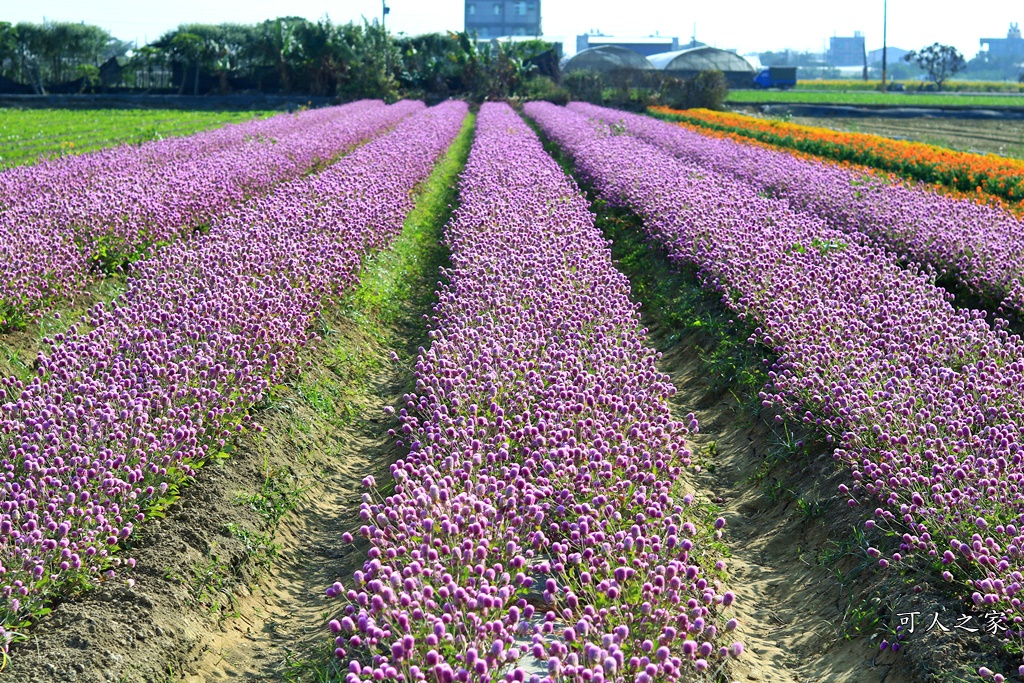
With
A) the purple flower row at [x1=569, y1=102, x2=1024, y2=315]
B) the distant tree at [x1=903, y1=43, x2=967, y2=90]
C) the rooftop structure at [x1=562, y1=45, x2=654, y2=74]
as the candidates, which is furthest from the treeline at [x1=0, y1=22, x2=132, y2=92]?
the distant tree at [x1=903, y1=43, x2=967, y2=90]

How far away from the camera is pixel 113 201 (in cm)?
1209

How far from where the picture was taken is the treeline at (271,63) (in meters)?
53.0

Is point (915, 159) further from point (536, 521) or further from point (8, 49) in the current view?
point (8, 49)

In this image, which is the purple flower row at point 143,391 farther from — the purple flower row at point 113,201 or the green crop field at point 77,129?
the green crop field at point 77,129

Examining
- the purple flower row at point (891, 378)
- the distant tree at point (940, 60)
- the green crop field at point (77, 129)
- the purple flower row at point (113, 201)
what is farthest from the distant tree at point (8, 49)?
the distant tree at point (940, 60)

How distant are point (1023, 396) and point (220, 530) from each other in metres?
5.16

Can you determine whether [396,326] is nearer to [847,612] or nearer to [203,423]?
[203,423]

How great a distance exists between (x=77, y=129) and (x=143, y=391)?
2875 cm

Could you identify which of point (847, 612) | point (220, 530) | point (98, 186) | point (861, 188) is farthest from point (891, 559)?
point (98, 186)

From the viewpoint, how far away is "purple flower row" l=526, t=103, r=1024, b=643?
15.3 feet

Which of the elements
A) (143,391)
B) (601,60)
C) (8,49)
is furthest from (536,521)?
(601,60)

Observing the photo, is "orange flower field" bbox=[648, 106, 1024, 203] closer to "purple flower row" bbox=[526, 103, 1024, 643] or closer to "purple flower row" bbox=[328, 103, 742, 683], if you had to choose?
"purple flower row" bbox=[526, 103, 1024, 643]

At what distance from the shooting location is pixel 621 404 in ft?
18.6

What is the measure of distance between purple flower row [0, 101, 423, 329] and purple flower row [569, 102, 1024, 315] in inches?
356
